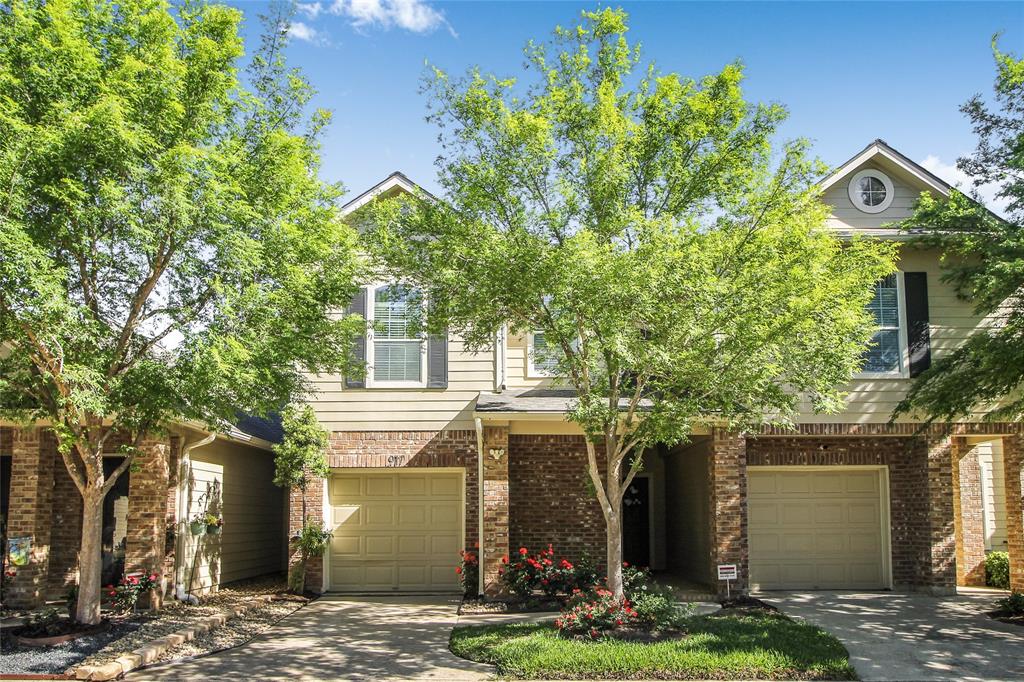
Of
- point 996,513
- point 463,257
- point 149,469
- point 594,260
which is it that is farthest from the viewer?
point 996,513

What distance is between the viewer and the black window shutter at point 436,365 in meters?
14.9

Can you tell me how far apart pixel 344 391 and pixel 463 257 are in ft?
18.0

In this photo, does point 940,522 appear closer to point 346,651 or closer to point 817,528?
point 817,528

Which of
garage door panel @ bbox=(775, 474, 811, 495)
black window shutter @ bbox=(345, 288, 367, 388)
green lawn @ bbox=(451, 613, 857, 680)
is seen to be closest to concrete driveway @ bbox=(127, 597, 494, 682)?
green lawn @ bbox=(451, 613, 857, 680)

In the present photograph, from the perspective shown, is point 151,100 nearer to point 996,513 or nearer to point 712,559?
point 712,559

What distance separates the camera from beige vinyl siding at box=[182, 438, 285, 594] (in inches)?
570

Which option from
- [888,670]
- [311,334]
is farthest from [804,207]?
[311,334]

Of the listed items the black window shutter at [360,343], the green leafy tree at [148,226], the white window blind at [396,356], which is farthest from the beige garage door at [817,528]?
the green leafy tree at [148,226]

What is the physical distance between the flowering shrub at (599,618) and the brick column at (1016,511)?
25.7 feet

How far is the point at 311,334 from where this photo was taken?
36.2ft

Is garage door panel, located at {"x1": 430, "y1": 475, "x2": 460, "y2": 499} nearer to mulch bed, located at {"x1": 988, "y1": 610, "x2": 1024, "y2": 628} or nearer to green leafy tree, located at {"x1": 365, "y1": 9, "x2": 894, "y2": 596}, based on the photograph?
green leafy tree, located at {"x1": 365, "y1": 9, "x2": 894, "y2": 596}

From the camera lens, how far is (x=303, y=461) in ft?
47.1

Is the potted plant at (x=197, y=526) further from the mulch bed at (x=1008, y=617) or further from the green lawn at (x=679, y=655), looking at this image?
the mulch bed at (x=1008, y=617)

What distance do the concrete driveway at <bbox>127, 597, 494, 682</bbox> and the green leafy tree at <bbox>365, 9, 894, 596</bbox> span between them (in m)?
2.61
